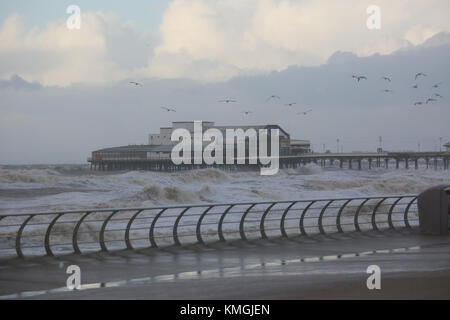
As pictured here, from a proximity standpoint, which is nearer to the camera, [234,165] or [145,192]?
[145,192]

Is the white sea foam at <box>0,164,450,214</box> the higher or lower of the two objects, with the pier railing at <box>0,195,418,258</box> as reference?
lower

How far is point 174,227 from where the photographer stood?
41.0ft

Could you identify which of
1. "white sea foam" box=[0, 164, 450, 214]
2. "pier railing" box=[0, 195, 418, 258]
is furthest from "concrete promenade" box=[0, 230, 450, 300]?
"white sea foam" box=[0, 164, 450, 214]

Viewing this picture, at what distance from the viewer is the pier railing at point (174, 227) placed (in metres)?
12.0

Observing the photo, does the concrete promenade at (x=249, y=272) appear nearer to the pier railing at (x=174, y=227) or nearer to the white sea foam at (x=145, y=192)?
the pier railing at (x=174, y=227)

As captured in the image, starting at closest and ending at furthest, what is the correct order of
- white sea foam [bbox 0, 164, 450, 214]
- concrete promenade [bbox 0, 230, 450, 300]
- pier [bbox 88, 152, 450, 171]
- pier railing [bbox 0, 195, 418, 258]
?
concrete promenade [bbox 0, 230, 450, 300]
pier railing [bbox 0, 195, 418, 258]
white sea foam [bbox 0, 164, 450, 214]
pier [bbox 88, 152, 450, 171]

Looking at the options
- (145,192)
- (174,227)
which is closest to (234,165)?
(145,192)

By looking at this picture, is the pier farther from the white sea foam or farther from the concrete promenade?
the concrete promenade

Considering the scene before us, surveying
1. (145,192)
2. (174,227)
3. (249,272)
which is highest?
(174,227)

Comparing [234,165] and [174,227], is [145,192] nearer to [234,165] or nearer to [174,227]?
[174,227]

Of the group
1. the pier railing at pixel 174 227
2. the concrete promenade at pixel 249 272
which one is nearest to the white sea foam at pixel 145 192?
the pier railing at pixel 174 227

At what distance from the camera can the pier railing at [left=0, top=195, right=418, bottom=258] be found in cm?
1204
